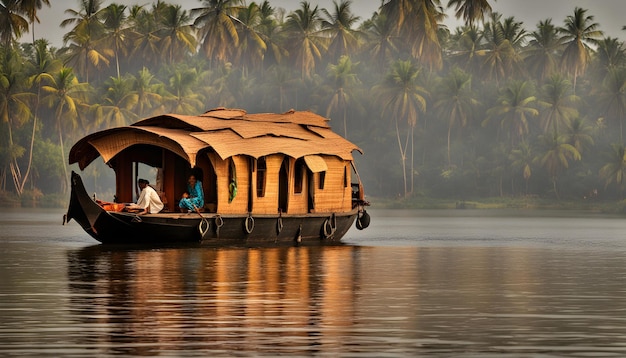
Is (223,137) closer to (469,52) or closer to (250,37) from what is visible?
(250,37)

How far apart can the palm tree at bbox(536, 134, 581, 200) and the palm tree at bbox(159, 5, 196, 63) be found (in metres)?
21.8

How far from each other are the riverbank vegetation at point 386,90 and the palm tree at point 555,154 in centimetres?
13

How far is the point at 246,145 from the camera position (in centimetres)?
2320

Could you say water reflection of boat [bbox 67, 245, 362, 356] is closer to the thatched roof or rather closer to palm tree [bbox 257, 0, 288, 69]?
the thatched roof

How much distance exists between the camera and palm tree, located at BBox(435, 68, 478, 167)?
237ft

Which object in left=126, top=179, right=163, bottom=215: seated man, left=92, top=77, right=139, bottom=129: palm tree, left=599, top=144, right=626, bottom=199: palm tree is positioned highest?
left=92, top=77, right=139, bottom=129: palm tree

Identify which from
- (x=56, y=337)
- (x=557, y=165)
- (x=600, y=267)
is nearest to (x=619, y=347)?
(x=56, y=337)

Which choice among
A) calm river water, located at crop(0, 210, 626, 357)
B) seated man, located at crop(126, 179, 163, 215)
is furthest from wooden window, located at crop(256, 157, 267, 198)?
seated man, located at crop(126, 179, 163, 215)

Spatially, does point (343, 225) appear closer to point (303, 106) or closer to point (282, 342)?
point (282, 342)

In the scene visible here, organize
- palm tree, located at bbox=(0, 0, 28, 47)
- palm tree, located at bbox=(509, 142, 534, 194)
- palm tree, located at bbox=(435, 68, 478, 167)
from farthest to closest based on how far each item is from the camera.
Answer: palm tree, located at bbox=(435, 68, 478, 167)
palm tree, located at bbox=(509, 142, 534, 194)
palm tree, located at bbox=(0, 0, 28, 47)

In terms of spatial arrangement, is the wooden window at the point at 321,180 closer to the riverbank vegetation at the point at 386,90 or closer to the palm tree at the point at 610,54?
the riverbank vegetation at the point at 386,90

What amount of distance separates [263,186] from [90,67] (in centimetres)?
5378

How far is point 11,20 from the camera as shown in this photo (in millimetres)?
61969

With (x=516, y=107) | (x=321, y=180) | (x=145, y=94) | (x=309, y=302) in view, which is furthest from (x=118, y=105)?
(x=309, y=302)
